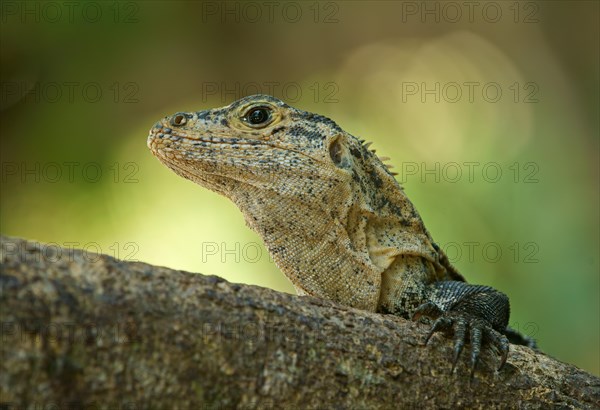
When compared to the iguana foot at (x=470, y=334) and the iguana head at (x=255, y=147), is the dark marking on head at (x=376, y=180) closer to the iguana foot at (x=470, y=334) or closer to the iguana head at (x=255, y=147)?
the iguana head at (x=255, y=147)

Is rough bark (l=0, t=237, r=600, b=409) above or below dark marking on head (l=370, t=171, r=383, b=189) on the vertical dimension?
below

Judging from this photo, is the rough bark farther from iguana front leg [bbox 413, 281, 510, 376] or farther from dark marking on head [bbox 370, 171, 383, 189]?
dark marking on head [bbox 370, 171, 383, 189]

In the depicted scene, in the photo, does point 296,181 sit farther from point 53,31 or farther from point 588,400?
point 53,31

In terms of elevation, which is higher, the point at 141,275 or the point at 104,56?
the point at 104,56

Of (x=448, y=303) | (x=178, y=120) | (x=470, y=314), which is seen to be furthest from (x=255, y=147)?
(x=470, y=314)

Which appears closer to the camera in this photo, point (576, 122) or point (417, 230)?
point (417, 230)

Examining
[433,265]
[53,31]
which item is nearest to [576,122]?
[433,265]

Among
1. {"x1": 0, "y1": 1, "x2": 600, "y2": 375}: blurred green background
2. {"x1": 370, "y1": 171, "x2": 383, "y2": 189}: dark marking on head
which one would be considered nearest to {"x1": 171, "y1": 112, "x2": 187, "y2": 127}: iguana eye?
{"x1": 370, "y1": 171, "x2": 383, "y2": 189}: dark marking on head

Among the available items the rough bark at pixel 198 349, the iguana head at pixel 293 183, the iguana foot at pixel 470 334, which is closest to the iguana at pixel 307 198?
the iguana head at pixel 293 183
